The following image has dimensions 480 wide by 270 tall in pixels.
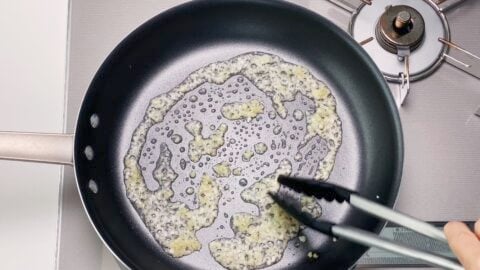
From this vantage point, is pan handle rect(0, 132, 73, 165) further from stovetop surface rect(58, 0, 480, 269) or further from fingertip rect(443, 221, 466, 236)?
fingertip rect(443, 221, 466, 236)

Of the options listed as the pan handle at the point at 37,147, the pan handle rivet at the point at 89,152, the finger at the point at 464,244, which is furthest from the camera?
the pan handle rivet at the point at 89,152

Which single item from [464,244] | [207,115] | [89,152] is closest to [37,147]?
[89,152]

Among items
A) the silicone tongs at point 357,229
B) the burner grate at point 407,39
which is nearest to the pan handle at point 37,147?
the silicone tongs at point 357,229

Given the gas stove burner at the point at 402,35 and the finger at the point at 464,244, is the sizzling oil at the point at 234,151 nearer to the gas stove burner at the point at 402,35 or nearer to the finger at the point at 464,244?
the gas stove burner at the point at 402,35

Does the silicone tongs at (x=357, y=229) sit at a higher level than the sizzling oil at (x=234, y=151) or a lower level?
lower

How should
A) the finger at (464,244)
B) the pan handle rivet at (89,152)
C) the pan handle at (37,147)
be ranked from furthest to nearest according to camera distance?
the pan handle rivet at (89,152) < the pan handle at (37,147) < the finger at (464,244)

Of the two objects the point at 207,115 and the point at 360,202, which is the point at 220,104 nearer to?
the point at 207,115

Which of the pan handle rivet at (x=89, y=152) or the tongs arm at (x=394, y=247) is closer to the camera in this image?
the tongs arm at (x=394, y=247)
